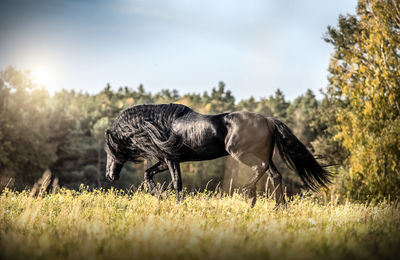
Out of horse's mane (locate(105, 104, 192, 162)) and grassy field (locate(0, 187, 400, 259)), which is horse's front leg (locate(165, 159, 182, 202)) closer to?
horse's mane (locate(105, 104, 192, 162))

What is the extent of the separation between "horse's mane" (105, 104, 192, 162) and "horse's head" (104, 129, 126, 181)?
2 cm

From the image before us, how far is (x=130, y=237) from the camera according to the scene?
→ 11.5ft

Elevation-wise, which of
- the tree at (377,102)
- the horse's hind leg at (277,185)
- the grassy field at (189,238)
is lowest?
the grassy field at (189,238)

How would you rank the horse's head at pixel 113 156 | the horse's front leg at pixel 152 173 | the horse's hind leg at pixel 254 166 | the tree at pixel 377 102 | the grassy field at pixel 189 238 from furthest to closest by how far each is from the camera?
the tree at pixel 377 102 → the horse's head at pixel 113 156 → the horse's front leg at pixel 152 173 → the horse's hind leg at pixel 254 166 → the grassy field at pixel 189 238

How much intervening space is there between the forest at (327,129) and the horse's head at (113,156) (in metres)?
1.29

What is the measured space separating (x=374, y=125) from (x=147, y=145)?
11.9m

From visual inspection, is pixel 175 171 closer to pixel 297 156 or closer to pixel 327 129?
pixel 297 156

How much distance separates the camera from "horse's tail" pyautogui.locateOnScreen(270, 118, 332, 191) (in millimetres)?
6289

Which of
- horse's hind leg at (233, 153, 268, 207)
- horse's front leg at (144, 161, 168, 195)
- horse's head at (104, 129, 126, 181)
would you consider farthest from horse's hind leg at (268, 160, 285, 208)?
horse's head at (104, 129, 126, 181)

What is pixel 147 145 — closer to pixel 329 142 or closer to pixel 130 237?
pixel 130 237

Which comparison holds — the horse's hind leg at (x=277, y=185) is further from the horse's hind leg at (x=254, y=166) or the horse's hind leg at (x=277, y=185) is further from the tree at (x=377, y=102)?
the tree at (x=377, y=102)

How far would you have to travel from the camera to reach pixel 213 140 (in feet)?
20.2

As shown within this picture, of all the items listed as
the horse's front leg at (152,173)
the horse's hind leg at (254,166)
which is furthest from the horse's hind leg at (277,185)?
the horse's front leg at (152,173)

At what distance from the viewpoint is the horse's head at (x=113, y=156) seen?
7.16 meters
